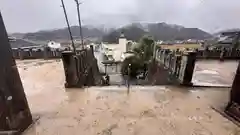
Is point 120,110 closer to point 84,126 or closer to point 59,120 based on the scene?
point 84,126

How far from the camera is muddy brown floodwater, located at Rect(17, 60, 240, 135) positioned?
104 inches

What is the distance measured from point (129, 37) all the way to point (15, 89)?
Result: 14.7 metres

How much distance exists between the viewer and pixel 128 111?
3184 mm

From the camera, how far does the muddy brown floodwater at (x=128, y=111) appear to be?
2631 mm

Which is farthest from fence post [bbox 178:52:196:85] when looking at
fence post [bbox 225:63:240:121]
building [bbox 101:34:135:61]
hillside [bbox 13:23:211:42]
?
building [bbox 101:34:135:61]

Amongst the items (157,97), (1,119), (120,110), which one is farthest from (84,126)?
(157,97)

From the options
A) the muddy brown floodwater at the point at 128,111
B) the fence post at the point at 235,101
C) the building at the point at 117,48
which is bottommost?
the building at the point at 117,48

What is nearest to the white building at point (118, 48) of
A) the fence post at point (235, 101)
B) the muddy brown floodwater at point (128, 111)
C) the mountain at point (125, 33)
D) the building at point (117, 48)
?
the building at point (117, 48)

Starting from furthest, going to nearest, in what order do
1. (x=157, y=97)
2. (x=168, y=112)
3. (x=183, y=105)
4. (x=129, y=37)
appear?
1. (x=129, y=37)
2. (x=157, y=97)
3. (x=183, y=105)
4. (x=168, y=112)

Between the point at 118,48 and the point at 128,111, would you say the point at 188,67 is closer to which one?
the point at 128,111

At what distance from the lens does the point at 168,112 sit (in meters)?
3.14

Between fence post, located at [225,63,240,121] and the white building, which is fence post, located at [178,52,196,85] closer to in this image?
fence post, located at [225,63,240,121]

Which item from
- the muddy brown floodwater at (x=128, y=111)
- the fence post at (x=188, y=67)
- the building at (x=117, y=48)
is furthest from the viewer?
the building at (x=117, y=48)

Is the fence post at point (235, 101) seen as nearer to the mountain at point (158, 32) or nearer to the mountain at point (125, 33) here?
the mountain at point (158, 32)
